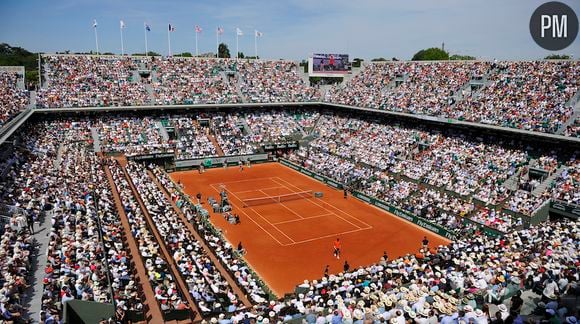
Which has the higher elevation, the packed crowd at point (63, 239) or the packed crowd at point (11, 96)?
the packed crowd at point (11, 96)

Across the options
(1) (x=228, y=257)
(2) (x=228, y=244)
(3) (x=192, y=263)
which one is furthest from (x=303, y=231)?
(3) (x=192, y=263)

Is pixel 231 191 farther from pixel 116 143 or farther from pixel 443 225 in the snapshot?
pixel 443 225

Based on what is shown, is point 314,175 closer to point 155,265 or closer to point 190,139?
point 190,139

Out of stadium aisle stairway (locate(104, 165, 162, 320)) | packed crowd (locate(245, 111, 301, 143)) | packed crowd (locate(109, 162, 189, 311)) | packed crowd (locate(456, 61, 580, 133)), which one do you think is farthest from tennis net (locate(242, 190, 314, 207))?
packed crowd (locate(456, 61, 580, 133))

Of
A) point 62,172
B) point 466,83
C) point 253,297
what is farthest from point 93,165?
point 466,83

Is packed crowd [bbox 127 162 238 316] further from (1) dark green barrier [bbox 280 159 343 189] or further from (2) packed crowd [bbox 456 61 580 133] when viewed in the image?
(2) packed crowd [bbox 456 61 580 133]

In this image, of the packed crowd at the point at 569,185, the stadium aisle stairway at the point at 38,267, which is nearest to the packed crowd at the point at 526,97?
the packed crowd at the point at 569,185

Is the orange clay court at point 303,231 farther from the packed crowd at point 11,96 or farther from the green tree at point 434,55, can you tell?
the green tree at point 434,55
